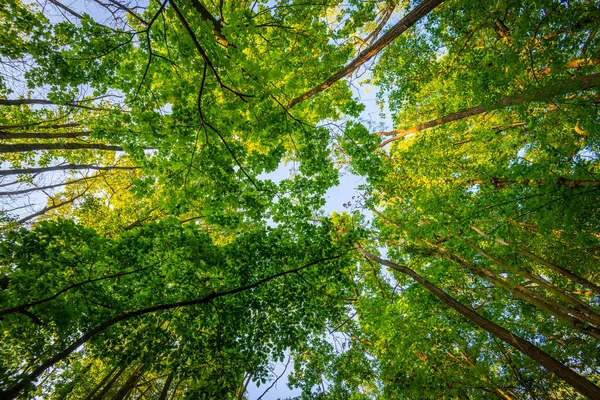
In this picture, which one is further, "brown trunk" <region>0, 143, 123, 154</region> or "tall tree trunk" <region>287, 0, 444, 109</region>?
"brown trunk" <region>0, 143, 123, 154</region>

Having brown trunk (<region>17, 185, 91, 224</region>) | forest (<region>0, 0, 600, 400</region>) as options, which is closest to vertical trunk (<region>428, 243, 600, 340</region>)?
forest (<region>0, 0, 600, 400</region>)

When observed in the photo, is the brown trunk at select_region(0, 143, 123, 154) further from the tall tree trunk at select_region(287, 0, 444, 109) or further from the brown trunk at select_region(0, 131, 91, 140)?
the tall tree trunk at select_region(287, 0, 444, 109)

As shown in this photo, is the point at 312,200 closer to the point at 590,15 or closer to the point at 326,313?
the point at 326,313

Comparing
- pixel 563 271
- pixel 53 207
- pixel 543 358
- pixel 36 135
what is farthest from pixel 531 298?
pixel 53 207

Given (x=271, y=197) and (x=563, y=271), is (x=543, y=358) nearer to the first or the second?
(x=563, y=271)

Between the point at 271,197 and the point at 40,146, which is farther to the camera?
the point at 40,146

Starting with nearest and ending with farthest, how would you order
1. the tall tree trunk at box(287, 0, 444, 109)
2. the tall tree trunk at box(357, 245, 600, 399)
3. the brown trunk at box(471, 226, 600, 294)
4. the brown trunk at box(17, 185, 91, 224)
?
the tall tree trunk at box(357, 245, 600, 399), the tall tree trunk at box(287, 0, 444, 109), the brown trunk at box(471, 226, 600, 294), the brown trunk at box(17, 185, 91, 224)

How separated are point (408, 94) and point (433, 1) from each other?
9.68 feet

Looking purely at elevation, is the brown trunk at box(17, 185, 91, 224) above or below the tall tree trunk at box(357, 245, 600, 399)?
above

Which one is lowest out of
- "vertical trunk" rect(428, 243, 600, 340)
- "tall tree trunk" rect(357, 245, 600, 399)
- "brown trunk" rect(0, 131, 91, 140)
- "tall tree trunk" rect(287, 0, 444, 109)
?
"tall tree trunk" rect(357, 245, 600, 399)

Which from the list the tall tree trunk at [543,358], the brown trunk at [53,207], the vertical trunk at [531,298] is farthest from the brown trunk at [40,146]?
the vertical trunk at [531,298]

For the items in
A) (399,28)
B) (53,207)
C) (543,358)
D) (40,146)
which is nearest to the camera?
(543,358)

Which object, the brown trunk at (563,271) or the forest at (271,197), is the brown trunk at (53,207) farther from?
the brown trunk at (563,271)

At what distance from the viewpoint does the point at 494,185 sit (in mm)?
5652
